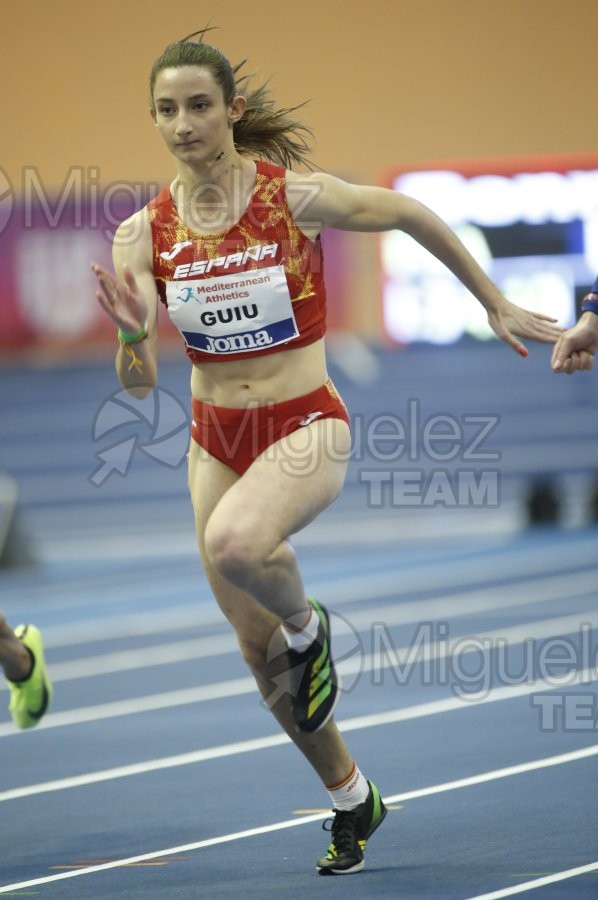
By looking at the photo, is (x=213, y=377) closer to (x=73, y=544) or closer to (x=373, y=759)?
(x=373, y=759)

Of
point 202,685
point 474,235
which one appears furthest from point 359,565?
point 202,685

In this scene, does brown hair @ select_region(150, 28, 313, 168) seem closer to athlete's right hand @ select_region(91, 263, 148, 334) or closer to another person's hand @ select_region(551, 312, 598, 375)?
athlete's right hand @ select_region(91, 263, 148, 334)

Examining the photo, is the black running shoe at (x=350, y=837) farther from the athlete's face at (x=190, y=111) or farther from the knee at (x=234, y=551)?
the athlete's face at (x=190, y=111)

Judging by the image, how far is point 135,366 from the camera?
12.4ft

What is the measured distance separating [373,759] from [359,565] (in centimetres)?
630

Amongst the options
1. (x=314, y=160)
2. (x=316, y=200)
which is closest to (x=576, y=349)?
(x=316, y=200)

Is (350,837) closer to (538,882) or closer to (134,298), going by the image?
(538,882)

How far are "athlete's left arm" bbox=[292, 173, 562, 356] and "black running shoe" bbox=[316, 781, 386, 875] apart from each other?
141cm

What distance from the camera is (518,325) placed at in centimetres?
418

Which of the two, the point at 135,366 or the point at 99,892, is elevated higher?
the point at 135,366

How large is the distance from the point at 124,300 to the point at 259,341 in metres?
0.46

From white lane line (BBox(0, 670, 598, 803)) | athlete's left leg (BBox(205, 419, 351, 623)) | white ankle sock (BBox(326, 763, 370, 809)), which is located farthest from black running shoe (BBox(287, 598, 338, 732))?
white lane line (BBox(0, 670, 598, 803))

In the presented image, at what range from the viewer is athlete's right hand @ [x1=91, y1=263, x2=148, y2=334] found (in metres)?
3.52

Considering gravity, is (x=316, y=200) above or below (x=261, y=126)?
below
